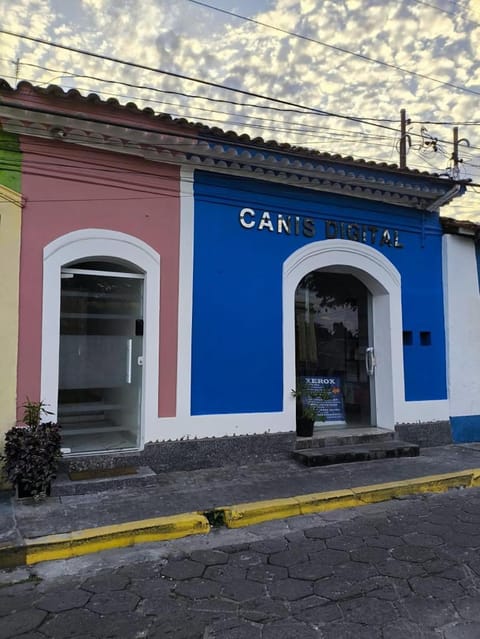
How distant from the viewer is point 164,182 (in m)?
6.61

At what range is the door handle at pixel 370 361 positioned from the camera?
8586mm

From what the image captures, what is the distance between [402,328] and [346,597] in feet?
18.5

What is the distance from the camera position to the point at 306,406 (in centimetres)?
794

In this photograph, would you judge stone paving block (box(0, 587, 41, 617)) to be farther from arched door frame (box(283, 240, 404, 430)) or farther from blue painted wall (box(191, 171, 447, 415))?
arched door frame (box(283, 240, 404, 430))

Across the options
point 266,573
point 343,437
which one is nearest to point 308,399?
point 343,437

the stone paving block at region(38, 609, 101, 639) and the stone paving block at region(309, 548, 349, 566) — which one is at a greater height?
the stone paving block at region(309, 548, 349, 566)

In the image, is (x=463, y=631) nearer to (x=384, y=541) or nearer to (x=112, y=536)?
(x=384, y=541)

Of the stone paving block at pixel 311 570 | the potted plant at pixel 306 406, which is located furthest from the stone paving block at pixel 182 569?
the potted plant at pixel 306 406

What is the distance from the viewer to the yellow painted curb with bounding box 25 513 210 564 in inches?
161

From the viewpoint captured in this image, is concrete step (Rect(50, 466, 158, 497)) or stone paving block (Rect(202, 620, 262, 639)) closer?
stone paving block (Rect(202, 620, 262, 639))

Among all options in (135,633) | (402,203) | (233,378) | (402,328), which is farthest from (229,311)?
(135,633)

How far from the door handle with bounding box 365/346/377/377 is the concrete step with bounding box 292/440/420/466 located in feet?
4.22

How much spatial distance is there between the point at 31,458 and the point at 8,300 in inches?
71.4

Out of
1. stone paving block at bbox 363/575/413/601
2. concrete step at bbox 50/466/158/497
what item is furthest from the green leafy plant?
stone paving block at bbox 363/575/413/601
